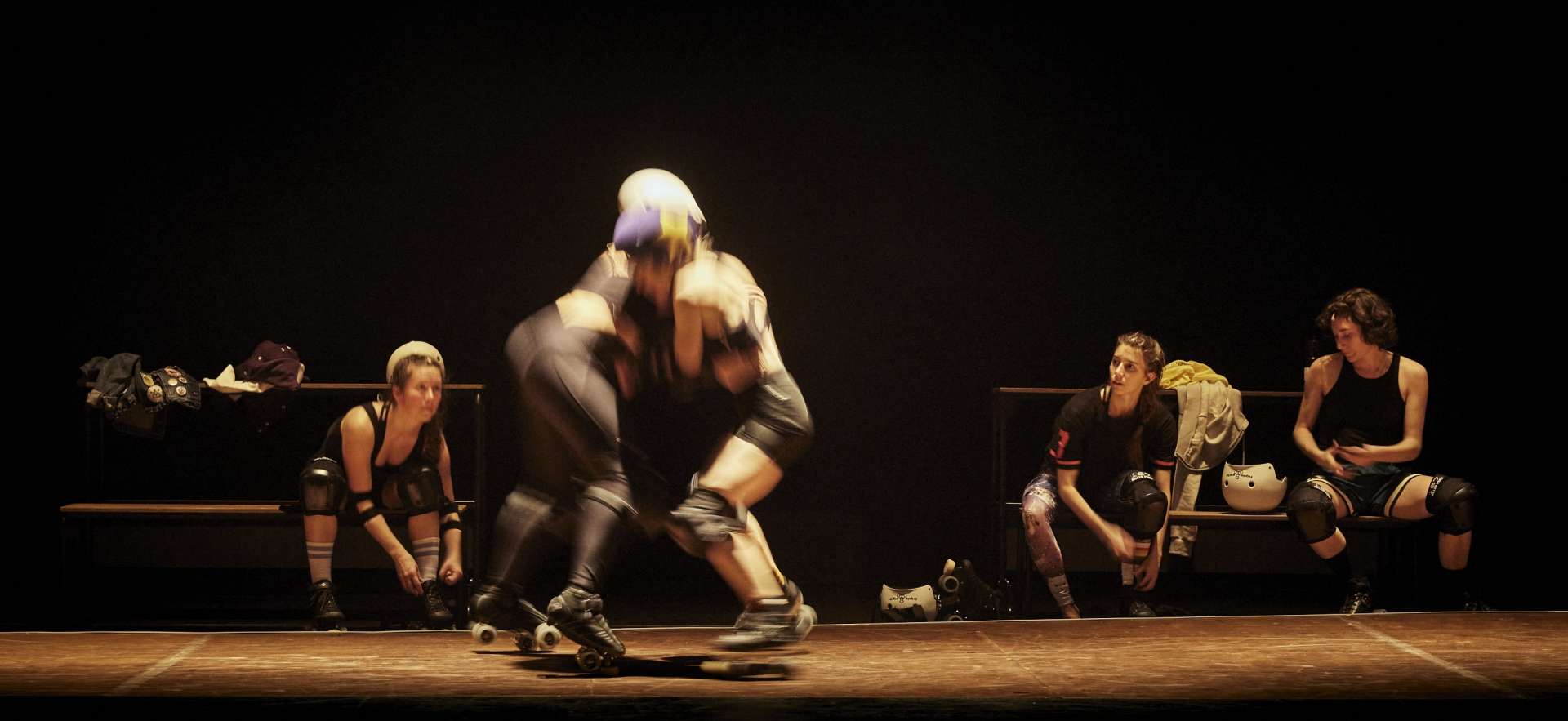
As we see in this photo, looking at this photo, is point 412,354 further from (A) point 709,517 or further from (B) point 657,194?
(A) point 709,517

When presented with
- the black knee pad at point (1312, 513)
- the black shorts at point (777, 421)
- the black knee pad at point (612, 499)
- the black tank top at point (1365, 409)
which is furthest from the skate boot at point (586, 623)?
the black tank top at point (1365, 409)

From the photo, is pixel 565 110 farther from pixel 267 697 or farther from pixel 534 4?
pixel 267 697

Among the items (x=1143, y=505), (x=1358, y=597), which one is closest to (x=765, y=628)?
(x=1143, y=505)

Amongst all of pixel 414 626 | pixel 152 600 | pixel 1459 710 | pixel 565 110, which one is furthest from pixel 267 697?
pixel 565 110

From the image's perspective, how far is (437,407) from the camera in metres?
4.79

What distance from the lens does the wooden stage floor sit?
3.04 metres

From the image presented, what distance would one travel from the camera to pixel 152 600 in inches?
216

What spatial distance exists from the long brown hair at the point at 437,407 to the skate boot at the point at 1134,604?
2248 millimetres

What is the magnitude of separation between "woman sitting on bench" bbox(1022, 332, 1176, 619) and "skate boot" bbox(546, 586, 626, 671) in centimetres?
193

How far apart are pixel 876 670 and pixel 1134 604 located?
5.53 feet

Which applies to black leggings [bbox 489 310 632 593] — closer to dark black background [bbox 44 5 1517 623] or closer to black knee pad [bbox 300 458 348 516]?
black knee pad [bbox 300 458 348 516]

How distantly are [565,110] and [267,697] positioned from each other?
10.2 ft

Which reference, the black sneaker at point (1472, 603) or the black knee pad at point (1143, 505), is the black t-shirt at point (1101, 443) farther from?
the black sneaker at point (1472, 603)

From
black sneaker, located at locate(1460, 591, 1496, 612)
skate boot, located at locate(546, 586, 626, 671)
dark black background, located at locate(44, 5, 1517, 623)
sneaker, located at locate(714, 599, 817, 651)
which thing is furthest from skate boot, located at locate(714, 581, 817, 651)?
black sneaker, located at locate(1460, 591, 1496, 612)
